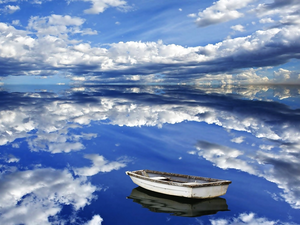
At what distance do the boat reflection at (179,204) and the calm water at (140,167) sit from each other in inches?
3.1

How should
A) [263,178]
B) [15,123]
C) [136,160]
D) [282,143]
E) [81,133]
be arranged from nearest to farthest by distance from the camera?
[263,178]
[136,160]
[282,143]
[81,133]
[15,123]

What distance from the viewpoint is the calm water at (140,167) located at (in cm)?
1728

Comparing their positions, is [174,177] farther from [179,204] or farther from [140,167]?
[140,167]

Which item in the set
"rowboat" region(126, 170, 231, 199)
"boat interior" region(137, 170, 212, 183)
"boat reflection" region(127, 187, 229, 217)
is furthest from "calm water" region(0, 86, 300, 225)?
"boat interior" region(137, 170, 212, 183)

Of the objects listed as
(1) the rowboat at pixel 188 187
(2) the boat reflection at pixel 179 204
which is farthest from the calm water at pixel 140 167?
(1) the rowboat at pixel 188 187

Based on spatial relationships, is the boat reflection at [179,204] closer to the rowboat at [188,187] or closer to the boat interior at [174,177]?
the rowboat at [188,187]

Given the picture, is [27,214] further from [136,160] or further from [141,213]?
[136,160]

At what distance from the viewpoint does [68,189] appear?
20.7 meters

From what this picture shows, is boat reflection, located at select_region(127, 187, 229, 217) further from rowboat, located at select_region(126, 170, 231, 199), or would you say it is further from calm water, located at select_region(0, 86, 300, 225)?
rowboat, located at select_region(126, 170, 231, 199)

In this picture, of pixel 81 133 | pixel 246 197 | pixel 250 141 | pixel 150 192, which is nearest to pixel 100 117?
pixel 81 133

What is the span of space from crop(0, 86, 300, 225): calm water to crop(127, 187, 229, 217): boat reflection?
0.26 ft

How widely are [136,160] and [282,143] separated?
891 inches

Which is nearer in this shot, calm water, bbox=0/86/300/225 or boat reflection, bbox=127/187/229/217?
calm water, bbox=0/86/300/225

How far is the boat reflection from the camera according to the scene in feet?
57.6
